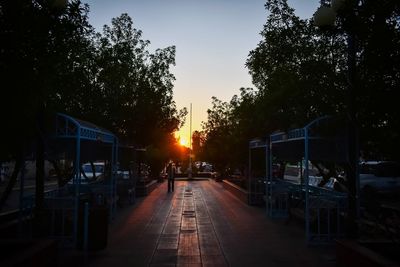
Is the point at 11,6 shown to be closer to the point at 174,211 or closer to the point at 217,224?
the point at 217,224

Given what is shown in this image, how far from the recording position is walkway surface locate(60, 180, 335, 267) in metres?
9.92

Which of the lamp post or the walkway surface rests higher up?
the lamp post

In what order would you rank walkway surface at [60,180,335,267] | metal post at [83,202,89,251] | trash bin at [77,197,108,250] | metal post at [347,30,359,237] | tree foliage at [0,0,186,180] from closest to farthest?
tree foliage at [0,0,186,180] < metal post at [347,30,359,237] < walkway surface at [60,180,335,267] < trash bin at [77,197,108,250] < metal post at [83,202,89,251]

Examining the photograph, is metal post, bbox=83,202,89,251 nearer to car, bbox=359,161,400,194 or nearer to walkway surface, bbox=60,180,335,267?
walkway surface, bbox=60,180,335,267

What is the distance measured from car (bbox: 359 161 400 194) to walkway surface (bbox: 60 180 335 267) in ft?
32.3

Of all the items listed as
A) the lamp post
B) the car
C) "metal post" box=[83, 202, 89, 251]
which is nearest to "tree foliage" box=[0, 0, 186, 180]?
"metal post" box=[83, 202, 89, 251]

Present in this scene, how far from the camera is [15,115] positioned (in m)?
7.74

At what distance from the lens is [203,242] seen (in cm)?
1210

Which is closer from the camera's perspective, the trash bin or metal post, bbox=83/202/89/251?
the trash bin

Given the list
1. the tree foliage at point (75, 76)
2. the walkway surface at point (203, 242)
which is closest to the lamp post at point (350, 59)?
the walkway surface at point (203, 242)

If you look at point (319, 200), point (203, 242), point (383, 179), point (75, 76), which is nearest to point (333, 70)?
point (319, 200)

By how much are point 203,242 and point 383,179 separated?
1730 cm

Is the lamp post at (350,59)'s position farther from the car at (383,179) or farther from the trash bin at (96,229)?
the car at (383,179)

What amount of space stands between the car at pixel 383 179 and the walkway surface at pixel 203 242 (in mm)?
9858
